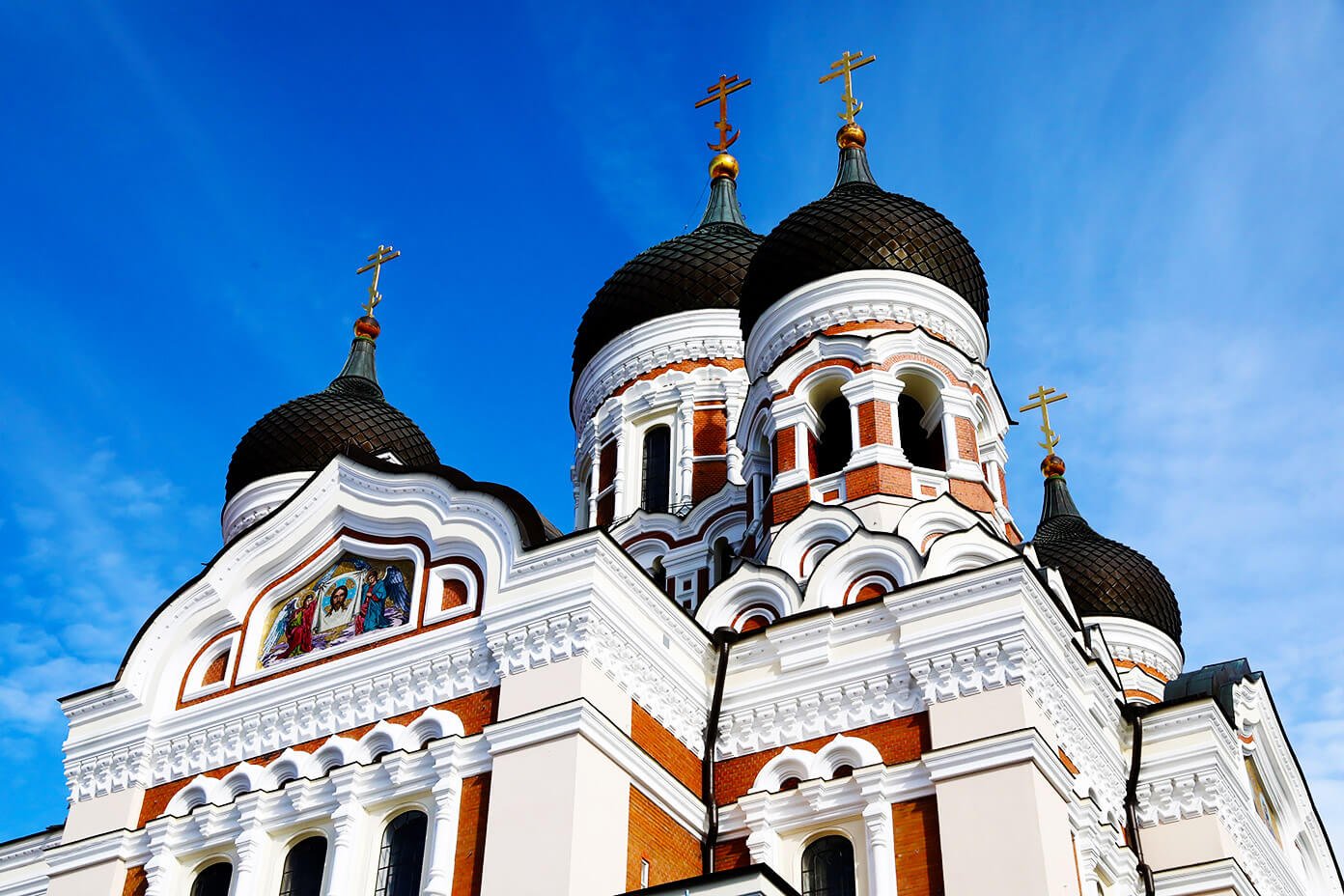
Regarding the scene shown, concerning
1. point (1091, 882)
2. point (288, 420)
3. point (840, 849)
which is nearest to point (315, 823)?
point (840, 849)

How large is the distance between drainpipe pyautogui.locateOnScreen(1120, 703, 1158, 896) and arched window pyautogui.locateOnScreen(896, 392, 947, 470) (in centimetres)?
345

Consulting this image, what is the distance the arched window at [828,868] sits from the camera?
38.4 ft

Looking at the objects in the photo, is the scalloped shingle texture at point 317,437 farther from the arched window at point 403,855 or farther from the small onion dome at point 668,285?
the arched window at point 403,855

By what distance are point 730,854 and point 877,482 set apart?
4391 mm

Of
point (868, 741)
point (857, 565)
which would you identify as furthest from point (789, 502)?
point (868, 741)

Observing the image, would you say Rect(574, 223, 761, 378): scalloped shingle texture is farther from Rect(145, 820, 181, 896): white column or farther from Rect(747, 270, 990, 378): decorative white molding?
Rect(145, 820, 181, 896): white column

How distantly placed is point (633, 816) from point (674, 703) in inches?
49.1

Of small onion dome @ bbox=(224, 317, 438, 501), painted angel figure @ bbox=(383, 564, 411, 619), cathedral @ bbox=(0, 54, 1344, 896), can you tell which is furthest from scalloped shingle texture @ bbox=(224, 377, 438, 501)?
painted angel figure @ bbox=(383, 564, 411, 619)

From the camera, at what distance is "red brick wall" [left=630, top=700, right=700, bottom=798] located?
1177 cm

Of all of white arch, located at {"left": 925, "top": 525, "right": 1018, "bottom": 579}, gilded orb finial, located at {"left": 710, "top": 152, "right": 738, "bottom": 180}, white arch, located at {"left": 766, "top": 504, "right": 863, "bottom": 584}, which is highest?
gilded orb finial, located at {"left": 710, "top": 152, "right": 738, "bottom": 180}

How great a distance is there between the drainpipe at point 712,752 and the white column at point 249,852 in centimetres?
322

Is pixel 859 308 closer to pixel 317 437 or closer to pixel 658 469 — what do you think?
pixel 658 469

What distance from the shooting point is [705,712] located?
1273 cm

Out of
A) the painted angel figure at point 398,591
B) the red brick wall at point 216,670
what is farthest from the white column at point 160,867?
the painted angel figure at point 398,591
